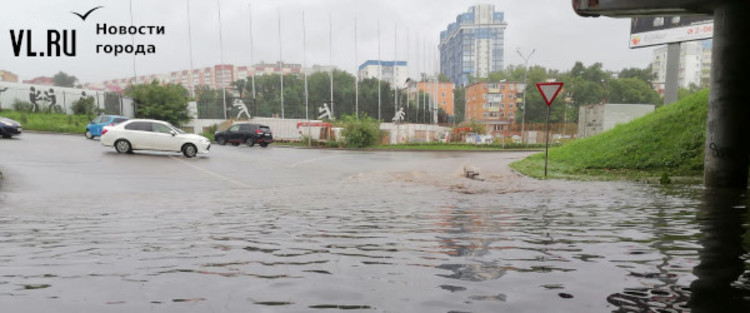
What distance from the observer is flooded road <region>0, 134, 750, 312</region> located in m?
3.33

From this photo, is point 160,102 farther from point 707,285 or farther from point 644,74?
point 644,74

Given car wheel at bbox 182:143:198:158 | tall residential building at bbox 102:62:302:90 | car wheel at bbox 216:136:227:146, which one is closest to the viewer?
car wheel at bbox 182:143:198:158

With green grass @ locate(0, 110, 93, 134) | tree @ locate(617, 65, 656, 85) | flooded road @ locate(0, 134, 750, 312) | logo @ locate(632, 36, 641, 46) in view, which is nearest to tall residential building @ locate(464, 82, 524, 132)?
tree @ locate(617, 65, 656, 85)

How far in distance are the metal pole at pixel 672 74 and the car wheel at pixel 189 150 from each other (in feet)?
99.3

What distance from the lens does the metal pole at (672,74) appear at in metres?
33.7

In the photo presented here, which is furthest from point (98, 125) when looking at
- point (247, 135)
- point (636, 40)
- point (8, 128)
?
point (636, 40)

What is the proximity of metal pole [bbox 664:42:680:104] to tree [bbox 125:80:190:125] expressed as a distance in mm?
37044

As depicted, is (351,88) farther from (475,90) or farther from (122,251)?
(122,251)

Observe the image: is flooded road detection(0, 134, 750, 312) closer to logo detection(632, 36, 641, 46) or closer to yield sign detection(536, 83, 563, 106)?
yield sign detection(536, 83, 563, 106)

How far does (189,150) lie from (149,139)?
1703 millimetres

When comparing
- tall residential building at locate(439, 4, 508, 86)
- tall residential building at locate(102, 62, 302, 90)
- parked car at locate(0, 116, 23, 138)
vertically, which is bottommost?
parked car at locate(0, 116, 23, 138)

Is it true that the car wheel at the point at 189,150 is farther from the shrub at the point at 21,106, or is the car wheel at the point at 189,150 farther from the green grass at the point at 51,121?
the shrub at the point at 21,106

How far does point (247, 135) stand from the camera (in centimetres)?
3369

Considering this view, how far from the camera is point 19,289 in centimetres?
362
